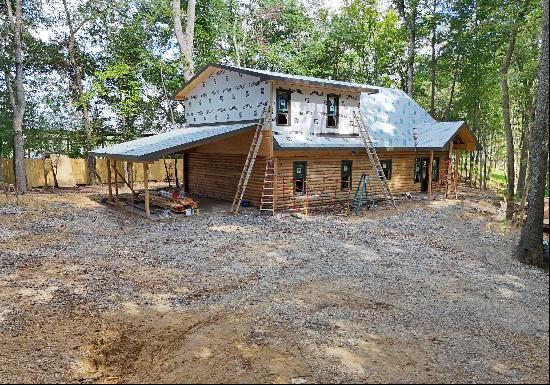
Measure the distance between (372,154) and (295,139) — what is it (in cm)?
507

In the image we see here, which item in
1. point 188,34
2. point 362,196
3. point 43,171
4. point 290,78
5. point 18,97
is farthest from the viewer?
point 188,34

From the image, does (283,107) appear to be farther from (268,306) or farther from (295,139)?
(268,306)

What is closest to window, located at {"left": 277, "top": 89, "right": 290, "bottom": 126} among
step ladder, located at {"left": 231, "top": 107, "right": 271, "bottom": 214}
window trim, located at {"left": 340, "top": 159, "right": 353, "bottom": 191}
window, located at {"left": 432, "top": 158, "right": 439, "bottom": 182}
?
step ladder, located at {"left": 231, "top": 107, "right": 271, "bottom": 214}

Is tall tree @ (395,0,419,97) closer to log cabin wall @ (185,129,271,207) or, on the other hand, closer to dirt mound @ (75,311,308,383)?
log cabin wall @ (185,129,271,207)

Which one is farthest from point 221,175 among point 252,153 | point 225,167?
point 252,153

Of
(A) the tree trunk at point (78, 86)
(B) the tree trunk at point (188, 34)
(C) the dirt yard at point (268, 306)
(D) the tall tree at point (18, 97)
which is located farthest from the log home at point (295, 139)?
(A) the tree trunk at point (78, 86)

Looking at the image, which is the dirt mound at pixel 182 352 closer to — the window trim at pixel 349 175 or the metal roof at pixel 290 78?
the metal roof at pixel 290 78

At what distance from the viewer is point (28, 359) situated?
5.68 meters

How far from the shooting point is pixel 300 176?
18453mm

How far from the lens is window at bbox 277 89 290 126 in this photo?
57.7 ft

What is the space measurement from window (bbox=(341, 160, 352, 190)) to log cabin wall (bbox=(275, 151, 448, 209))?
181 mm

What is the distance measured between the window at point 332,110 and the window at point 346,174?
201 cm

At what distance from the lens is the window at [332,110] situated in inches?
761

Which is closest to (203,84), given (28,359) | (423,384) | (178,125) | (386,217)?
(386,217)
